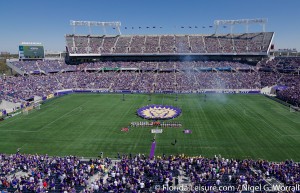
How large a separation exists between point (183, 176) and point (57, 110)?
37455 millimetres

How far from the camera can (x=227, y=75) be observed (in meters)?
83.2

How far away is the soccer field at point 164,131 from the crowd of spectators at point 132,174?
18.6ft

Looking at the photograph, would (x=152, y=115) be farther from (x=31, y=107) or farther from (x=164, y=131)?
(x=31, y=107)

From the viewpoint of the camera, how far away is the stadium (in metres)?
22.7

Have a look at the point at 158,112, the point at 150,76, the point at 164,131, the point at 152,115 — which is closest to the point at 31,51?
the point at 150,76

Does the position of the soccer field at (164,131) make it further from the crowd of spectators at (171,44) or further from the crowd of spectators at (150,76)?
the crowd of spectators at (171,44)

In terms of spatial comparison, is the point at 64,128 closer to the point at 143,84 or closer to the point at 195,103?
the point at 195,103

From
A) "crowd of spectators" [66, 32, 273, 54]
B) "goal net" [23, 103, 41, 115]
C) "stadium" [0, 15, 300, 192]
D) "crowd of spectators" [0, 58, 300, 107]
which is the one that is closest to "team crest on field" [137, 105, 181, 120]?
"stadium" [0, 15, 300, 192]

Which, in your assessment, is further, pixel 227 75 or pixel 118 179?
pixel 227 75

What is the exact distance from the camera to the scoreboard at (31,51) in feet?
280

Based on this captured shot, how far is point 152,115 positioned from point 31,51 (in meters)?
60.4

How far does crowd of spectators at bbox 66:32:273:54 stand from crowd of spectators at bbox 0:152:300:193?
73.2 metres

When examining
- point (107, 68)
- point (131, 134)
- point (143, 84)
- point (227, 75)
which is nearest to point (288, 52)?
point (227, 75)

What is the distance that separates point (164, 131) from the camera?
39.2m
